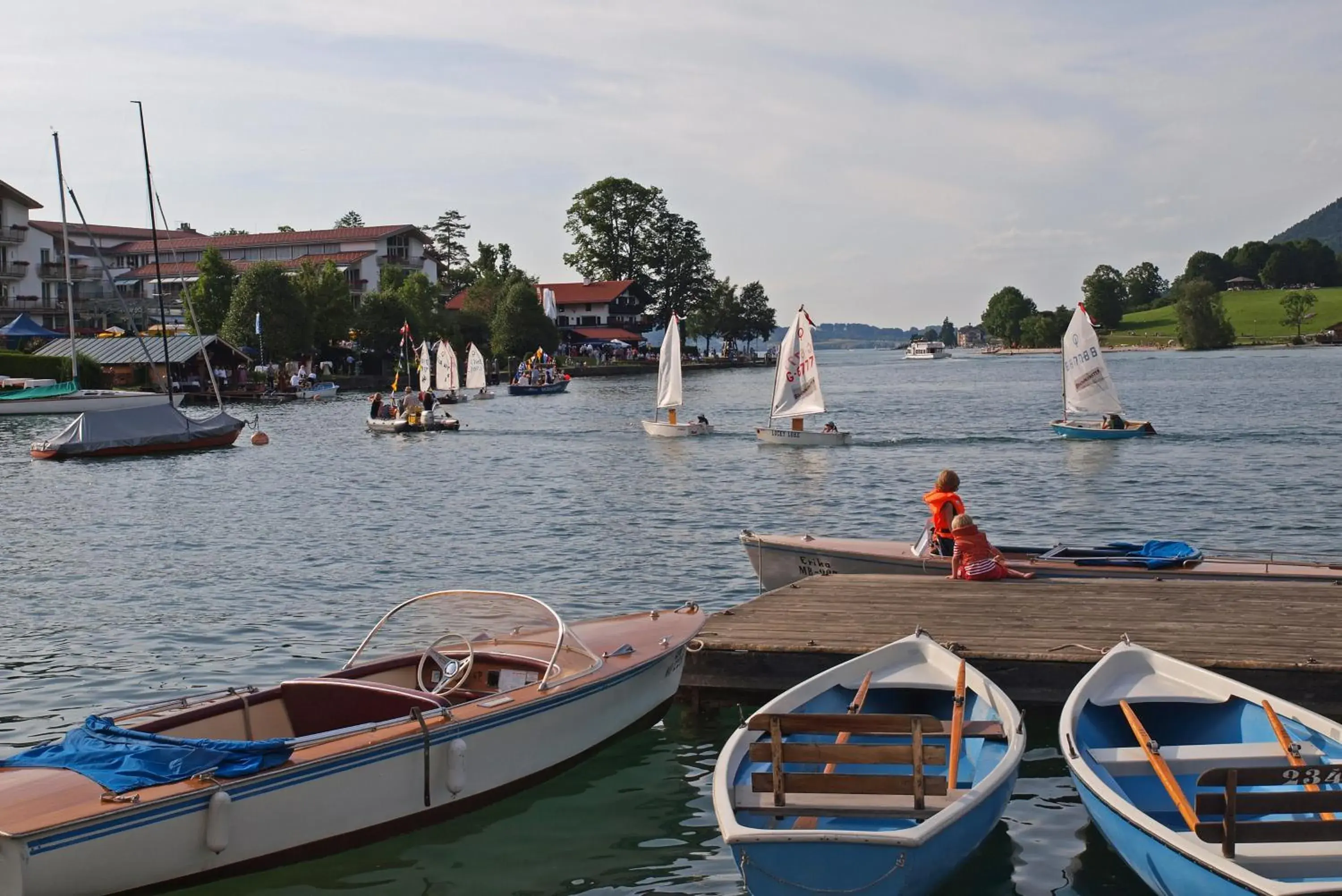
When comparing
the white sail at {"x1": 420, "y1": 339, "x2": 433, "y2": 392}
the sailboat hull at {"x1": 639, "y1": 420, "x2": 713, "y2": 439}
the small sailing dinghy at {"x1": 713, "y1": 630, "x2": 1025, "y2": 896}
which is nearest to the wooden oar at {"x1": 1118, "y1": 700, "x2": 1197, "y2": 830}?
the small sailing dinghy at {"x1": 713, "y1": 630, "x2": 1025, "y2": 896}

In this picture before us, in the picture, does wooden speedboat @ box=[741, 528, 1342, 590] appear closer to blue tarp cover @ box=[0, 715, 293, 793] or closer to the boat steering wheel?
the boat steering wheel

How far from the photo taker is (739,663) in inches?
501

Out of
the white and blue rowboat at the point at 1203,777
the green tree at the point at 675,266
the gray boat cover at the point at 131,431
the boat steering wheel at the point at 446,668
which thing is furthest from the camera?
the green tree at the point at 675,266

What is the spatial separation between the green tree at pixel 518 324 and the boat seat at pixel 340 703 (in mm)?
115229

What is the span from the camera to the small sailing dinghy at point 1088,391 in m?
49.5

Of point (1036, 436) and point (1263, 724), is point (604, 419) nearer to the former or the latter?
point (1036, 436)

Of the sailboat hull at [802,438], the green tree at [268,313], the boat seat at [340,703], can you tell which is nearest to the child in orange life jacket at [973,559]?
the boat seat at [340,703]

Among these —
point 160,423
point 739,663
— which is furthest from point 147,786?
point 160,423

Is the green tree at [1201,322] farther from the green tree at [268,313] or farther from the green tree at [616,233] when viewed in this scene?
the green tree at [268,313]

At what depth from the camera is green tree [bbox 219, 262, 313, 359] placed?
317ft

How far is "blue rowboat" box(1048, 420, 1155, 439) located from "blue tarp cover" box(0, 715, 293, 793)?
44292 mm

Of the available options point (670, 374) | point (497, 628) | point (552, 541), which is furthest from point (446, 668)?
point (670, 374)

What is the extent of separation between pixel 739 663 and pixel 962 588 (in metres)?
3.68

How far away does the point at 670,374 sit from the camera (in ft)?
185
